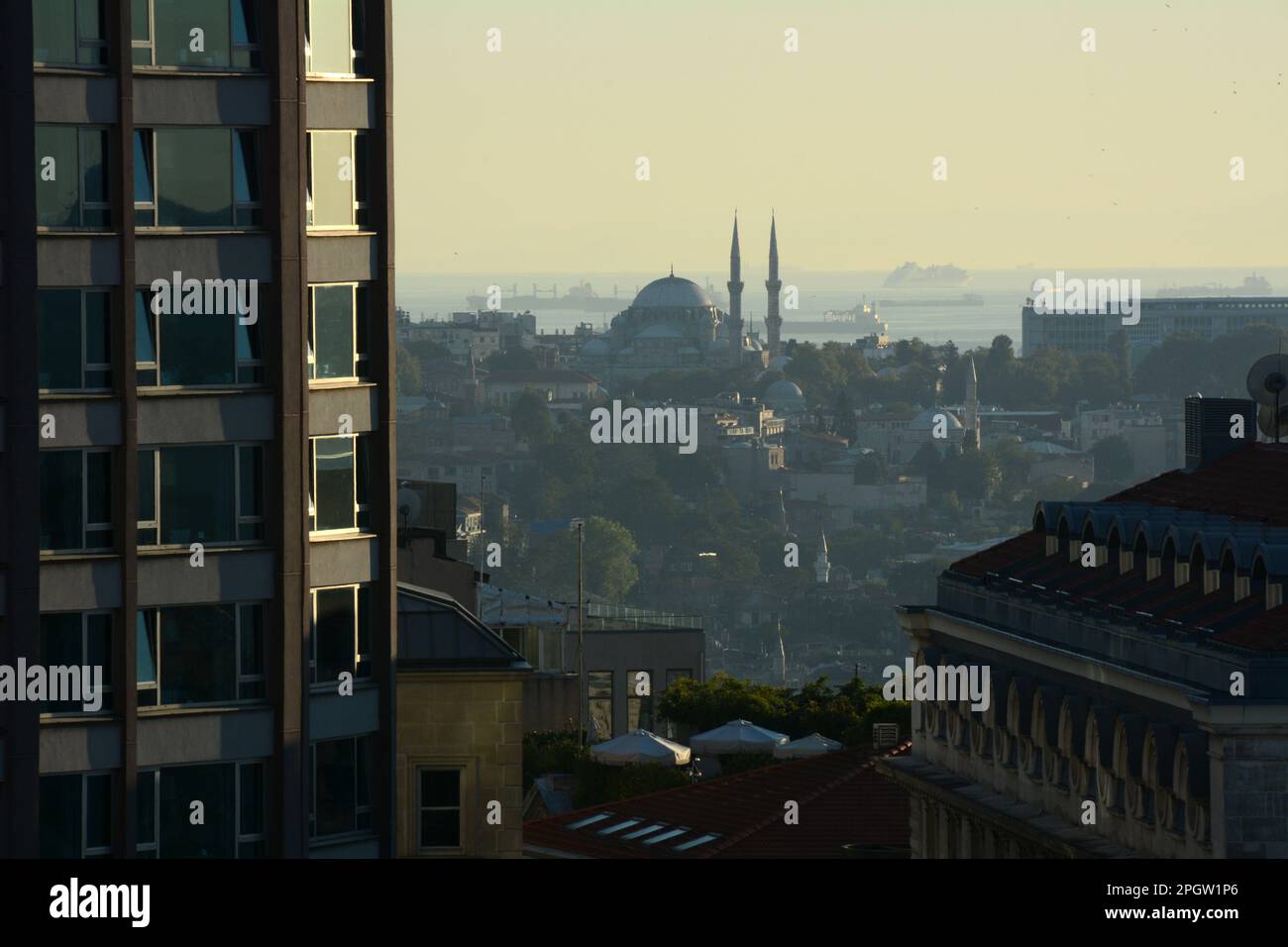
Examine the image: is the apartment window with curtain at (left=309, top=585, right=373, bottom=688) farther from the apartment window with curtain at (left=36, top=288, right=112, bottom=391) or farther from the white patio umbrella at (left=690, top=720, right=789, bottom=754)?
the white patio umbrella at (left=690, top=720, right=789, bottom=754)

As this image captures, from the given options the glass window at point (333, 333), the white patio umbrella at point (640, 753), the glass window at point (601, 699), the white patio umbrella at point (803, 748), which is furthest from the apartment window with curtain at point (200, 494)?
the glass window at point (601, 699)

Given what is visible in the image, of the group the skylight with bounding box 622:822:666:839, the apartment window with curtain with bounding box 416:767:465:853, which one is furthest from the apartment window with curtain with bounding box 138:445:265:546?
the skylight with bounding box 622:822:666:839

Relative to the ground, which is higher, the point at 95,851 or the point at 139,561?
the point at 139,561

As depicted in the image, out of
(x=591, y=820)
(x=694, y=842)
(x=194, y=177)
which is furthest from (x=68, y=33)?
(x=591, y=820)

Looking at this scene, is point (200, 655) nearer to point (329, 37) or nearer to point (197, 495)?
point (197, 495)
